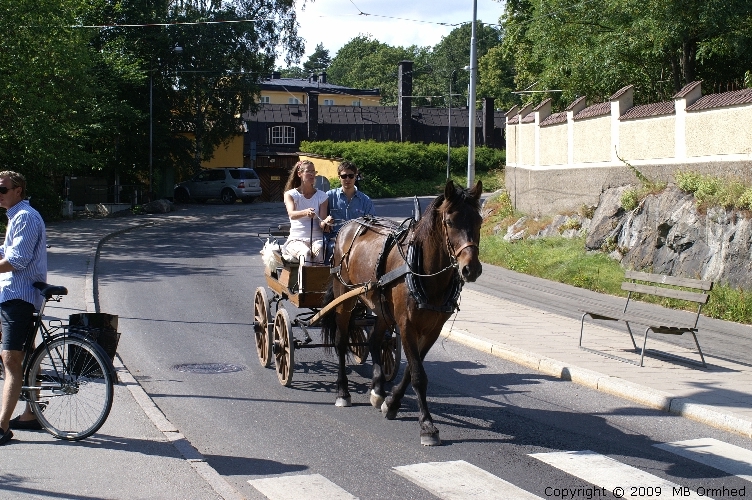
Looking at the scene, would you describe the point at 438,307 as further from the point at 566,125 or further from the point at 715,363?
the point at 566,125

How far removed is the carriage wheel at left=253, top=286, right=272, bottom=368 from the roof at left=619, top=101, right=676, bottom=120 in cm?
1241

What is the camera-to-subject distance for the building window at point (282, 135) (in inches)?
2739

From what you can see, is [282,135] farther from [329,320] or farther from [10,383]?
[10,383]

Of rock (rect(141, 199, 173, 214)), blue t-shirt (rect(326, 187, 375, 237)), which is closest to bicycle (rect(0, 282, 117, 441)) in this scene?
blue t-shirt (rect(326, 187, 375, 237))

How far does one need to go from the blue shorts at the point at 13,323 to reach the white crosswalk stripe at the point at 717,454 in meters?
5.29

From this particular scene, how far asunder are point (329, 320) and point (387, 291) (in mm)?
1478

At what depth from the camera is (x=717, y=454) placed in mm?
7566

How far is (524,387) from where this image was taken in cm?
1017

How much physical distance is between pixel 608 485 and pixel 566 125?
20110mm

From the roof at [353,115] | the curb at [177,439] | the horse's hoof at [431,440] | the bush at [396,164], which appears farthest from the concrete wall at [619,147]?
the roof at [353,115]

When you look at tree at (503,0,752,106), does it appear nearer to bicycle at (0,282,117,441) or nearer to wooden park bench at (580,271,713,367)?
wooden park bench at (580,271,713,367)

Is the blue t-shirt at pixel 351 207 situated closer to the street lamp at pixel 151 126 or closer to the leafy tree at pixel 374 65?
the street lamp at pixel 151 126

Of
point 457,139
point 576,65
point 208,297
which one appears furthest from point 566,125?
point 457,139

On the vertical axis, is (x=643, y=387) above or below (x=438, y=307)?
below
